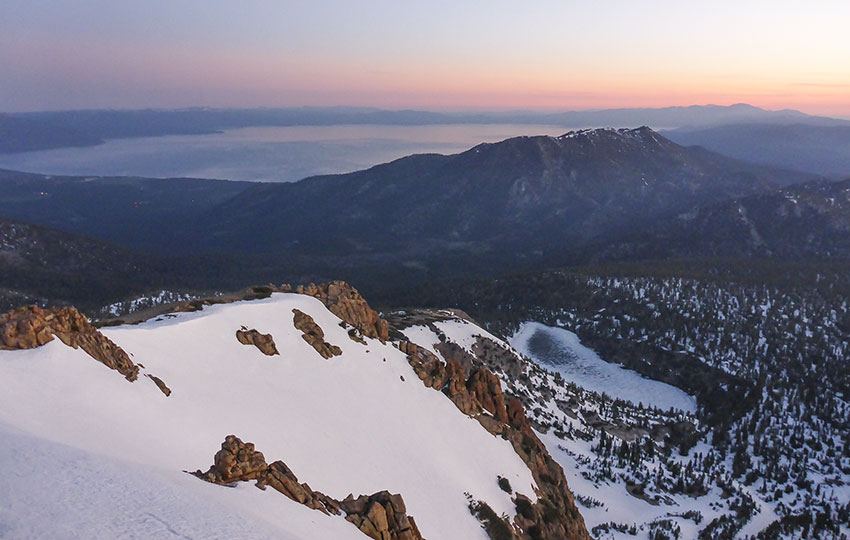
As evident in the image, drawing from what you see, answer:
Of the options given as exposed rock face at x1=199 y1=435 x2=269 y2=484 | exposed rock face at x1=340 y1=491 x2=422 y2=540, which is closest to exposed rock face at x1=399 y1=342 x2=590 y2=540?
exposed rock face at x1=340 y1=491 x2=422 y2=540

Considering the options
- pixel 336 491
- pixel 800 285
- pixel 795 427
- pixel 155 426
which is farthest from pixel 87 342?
pixel 800 285

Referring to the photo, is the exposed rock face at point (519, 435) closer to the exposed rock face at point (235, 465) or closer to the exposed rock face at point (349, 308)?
the exposed rock face at point (349, 308)

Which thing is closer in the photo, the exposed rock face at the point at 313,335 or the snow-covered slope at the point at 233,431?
the snow-covered slope at the point at 233,431

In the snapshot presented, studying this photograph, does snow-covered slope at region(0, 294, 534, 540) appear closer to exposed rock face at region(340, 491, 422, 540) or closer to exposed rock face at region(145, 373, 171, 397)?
exposed rock face at region(145, 373, 171, 397)

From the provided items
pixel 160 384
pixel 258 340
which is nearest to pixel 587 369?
pixel 258 340

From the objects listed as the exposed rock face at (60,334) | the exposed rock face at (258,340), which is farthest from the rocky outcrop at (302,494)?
the exposed rock face at (258,340)

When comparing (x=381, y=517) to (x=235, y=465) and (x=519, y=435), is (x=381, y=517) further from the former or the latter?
(x=519, y=435)

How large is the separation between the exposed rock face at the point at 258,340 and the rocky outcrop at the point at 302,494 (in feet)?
44.3

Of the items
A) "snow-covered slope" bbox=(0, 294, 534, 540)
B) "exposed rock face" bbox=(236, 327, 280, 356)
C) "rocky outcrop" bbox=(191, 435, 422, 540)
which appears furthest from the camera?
"exposed rock face" bbox=(236, 327, 280, 356)

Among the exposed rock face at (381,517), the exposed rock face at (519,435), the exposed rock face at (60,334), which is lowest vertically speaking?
the exposed rock face at (519,435)

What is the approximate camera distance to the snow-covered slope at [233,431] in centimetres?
1228

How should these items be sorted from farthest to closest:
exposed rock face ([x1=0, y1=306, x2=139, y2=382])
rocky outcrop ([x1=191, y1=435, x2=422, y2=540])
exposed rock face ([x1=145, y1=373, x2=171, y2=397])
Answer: exposed rock face ([x1=145, y1=373, x2=171, y2=397]), exposed rock face ([x1=0, y1=306, x2=139, y2=382]), rocky outcrop ([x1=191, y1=435, x2=422, y2=540])

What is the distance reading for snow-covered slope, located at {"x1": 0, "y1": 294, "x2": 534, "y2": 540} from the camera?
40.3 ft

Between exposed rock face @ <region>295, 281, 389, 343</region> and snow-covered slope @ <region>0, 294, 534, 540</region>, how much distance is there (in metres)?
1.68
